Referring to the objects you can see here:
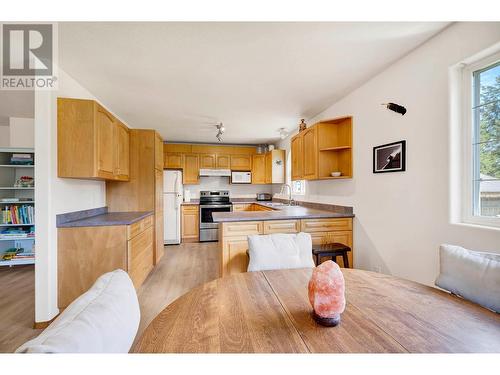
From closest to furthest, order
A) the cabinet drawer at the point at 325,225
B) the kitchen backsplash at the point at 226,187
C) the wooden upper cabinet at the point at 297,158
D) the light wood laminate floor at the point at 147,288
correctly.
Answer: the light wood laminate floor at the point at 147,288 → the cabinet drawer at the point at 325,225 → the wooden upper cabinet at the point at 297,158 → the kitchen backsplash at the point at 226,187

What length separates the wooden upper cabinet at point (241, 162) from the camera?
5.72 m

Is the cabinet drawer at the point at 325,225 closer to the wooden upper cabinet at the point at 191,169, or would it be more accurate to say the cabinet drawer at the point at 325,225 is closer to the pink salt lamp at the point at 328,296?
the pink salt lamp at the point at 328,296

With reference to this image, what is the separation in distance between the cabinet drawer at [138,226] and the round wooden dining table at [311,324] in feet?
5.62

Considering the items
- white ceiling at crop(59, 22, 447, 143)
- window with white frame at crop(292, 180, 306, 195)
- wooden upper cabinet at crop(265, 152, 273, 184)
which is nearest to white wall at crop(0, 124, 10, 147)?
white ceiling at crop(59, 22, 447, 143)

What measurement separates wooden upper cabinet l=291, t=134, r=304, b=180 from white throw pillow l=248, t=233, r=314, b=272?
198 centimetres

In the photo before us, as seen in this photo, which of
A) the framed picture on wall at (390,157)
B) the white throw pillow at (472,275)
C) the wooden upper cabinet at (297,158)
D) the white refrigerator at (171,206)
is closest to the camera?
the white throw pillow at (472,275)

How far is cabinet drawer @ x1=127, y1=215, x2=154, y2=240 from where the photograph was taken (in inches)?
95.2

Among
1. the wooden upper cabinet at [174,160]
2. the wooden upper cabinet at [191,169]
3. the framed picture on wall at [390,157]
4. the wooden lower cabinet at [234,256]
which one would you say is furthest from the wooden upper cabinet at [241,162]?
the framed picture on wall at [390,157]

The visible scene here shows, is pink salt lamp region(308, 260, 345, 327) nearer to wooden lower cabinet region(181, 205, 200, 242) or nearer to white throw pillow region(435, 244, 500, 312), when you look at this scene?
white throw pillow region(435, 244, 500, 312)

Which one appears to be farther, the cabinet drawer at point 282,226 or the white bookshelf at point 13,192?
the white bookshelf at point 13,192

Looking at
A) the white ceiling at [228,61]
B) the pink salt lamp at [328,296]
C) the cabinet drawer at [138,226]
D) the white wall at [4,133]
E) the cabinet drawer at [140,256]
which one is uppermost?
the white ceiling at [228,61]

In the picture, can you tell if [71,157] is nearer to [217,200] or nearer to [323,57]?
[323,57]
